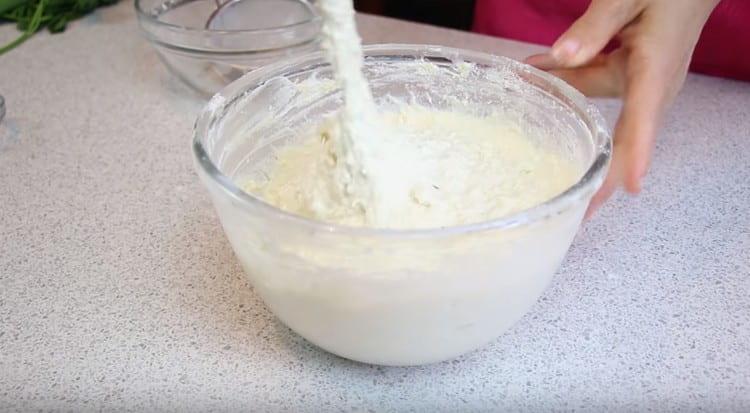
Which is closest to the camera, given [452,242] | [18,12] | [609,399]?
[452,242]

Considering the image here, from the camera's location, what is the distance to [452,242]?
501 mm

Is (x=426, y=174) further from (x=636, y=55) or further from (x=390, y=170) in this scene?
(x=636, y=55)

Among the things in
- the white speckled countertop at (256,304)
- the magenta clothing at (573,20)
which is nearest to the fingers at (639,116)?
the white speckled countertop at (256,304)

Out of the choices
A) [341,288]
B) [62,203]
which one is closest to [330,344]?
[341,288]

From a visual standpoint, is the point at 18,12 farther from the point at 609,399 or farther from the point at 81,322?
the point at 609,399

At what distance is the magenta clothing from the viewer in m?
1.14

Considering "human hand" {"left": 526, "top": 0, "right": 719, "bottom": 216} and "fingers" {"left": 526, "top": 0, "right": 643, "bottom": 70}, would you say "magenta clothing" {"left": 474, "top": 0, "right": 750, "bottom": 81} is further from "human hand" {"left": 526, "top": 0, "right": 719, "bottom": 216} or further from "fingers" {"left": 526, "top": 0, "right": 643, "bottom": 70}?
"fingers" {"left": 526, "top": 0, "right": 643, "bottom": 70}

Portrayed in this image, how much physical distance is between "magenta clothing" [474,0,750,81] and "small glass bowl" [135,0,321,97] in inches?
16.0

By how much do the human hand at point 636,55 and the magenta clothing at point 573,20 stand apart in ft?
1.30

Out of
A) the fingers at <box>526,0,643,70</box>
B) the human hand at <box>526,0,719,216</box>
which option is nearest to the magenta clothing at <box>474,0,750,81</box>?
the human hand at <box>526,0,719,216</box>

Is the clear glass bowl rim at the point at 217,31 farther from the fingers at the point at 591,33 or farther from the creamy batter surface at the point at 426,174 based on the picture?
the fingers at the point at 591,33

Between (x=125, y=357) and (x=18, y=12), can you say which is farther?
(x=18, y=12)

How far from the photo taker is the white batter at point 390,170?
60 centimetres

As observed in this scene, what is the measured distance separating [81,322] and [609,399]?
0.51 metres
